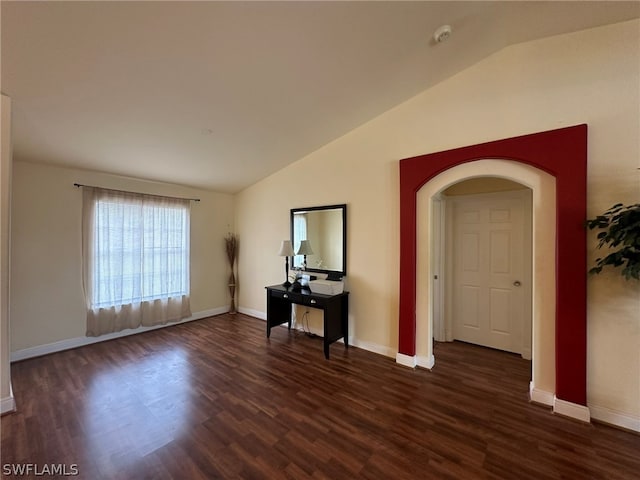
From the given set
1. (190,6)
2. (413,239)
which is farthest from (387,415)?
(190,6)

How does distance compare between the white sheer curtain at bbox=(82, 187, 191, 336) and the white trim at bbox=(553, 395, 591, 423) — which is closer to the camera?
the white trim at bbox=(553, 395, 591, 423)

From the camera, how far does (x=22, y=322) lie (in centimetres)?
313

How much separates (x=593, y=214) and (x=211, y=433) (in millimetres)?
3483

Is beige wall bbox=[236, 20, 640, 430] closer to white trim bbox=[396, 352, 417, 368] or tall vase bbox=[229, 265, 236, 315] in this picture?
white trim bbox=[396, 352, 417, 368]

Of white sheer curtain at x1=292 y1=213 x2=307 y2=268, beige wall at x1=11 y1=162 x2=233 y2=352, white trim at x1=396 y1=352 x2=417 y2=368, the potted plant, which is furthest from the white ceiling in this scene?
white trim at x1=396 y1=352 x2=417 y2=368

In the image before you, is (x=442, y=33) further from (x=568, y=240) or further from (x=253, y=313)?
(x=253, y=313)

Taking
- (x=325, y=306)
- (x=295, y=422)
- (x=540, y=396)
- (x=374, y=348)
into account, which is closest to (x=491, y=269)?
(x=540, y=396)

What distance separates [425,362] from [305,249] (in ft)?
6.84

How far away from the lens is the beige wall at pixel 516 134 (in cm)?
202

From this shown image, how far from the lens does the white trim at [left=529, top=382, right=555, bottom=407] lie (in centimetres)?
225

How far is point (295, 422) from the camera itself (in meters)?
2.04

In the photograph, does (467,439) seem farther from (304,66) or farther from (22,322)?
(22,322)

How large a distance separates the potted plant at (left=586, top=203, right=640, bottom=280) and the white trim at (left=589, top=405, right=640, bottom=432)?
1.11 m

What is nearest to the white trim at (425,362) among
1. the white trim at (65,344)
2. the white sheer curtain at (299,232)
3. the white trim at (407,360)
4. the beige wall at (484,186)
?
the white trim at (407,360)
